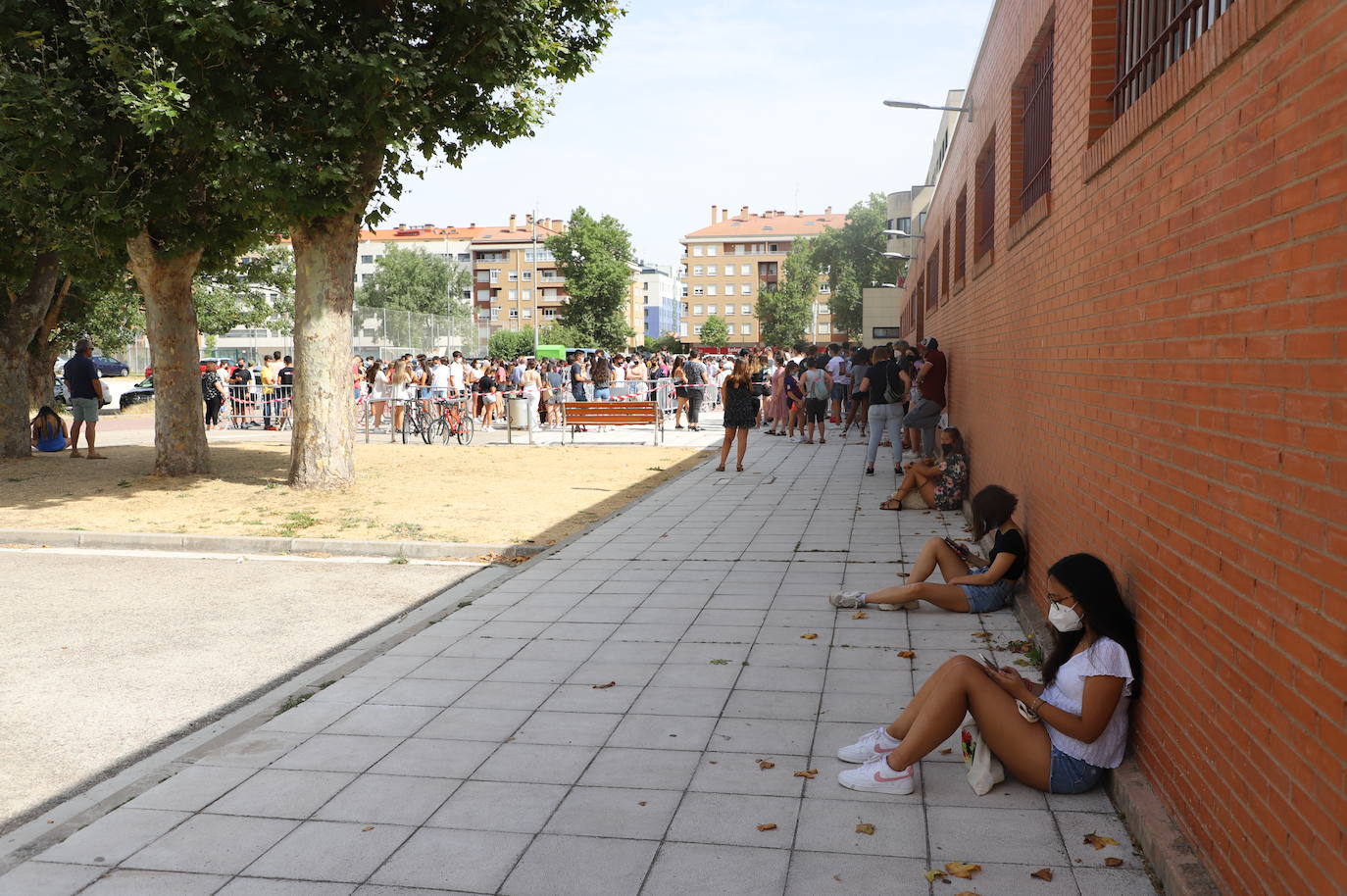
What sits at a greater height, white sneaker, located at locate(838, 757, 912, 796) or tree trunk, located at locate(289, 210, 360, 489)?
tree trunk, located at locate(289, 210, 360, 489)

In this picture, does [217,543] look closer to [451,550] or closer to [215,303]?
[451,550]

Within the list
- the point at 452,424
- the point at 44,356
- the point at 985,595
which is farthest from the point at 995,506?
the point at 44,356

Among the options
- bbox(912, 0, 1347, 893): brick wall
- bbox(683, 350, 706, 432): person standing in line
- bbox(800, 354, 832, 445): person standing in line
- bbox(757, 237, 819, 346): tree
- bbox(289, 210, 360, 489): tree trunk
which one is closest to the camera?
bbox(912, 0, 1347, 893): brick wall

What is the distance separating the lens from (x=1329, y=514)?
7.70ft

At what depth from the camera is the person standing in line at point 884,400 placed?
15.3 m

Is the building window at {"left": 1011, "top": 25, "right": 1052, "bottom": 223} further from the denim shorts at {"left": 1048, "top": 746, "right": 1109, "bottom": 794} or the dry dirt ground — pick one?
the dry dirt ground

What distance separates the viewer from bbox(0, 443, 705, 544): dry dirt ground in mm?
11562

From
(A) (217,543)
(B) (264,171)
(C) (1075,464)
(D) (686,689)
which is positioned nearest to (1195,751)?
(C) (1075,464)

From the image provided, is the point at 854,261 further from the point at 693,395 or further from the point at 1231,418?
the point at 1231,418

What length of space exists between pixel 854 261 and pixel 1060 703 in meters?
96.9

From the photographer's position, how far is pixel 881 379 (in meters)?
15.5

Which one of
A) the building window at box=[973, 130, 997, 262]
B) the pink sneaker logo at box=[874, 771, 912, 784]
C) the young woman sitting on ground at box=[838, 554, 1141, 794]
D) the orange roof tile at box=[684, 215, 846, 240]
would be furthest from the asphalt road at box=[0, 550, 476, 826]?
the orange roof tile at box=[684, 215, 846, 240]

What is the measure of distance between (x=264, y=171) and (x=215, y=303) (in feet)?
104

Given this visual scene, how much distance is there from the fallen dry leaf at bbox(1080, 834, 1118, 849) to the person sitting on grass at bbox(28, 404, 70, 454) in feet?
65.6
